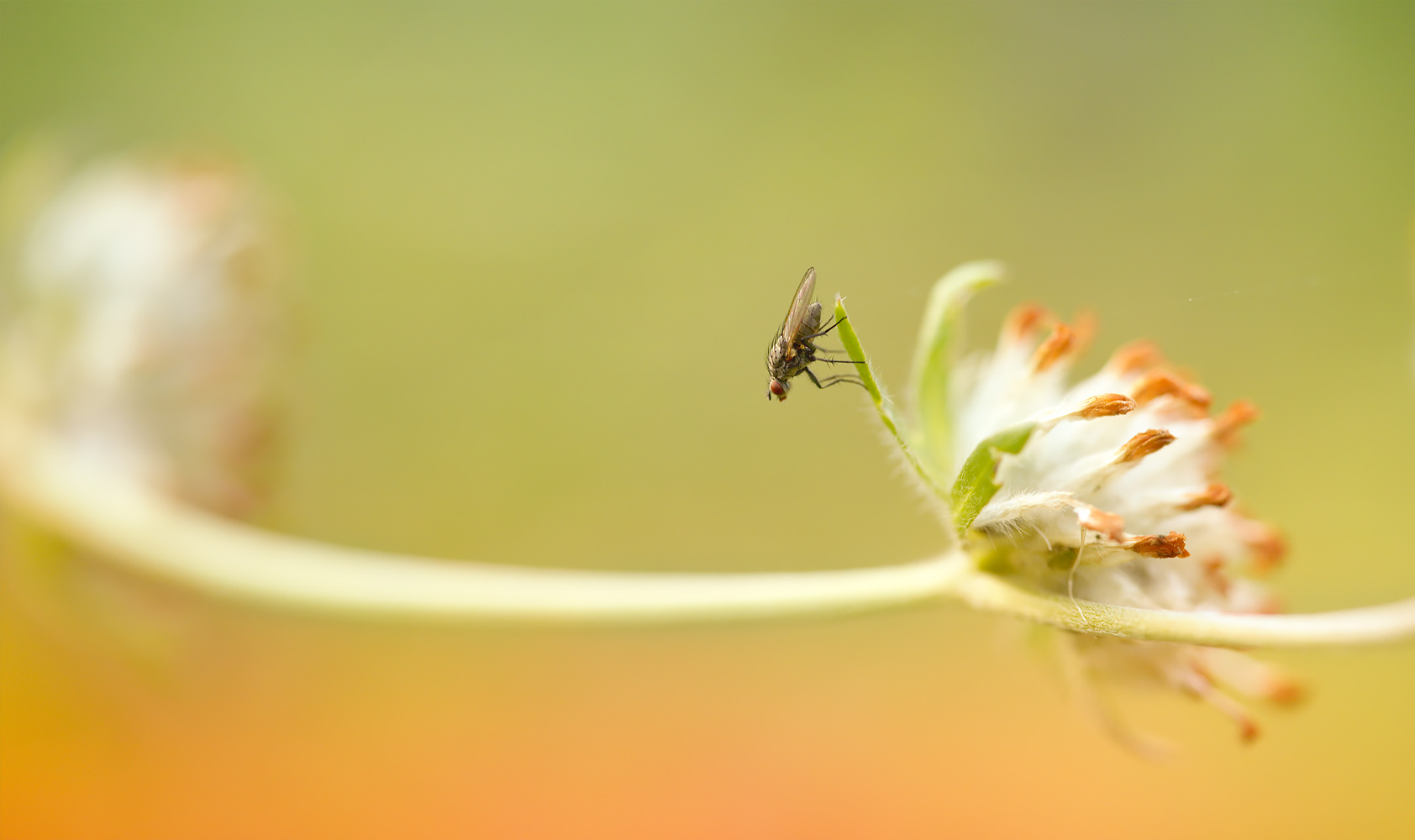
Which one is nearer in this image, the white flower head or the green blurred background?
the white flower head

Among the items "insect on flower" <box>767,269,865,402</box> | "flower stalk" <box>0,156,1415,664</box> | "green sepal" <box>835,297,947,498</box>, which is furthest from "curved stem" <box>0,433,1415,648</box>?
"insect on flower" <box>767,269,865,402</box>

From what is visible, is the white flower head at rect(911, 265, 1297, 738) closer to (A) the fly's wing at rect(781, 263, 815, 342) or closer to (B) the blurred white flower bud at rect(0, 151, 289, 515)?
(A) the fly's wing at rect(781, 263, 815, 342)

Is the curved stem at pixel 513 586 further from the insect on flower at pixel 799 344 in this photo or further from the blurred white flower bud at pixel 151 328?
the insect on flower at pixel 799 344

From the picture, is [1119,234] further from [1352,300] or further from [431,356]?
[431,356]

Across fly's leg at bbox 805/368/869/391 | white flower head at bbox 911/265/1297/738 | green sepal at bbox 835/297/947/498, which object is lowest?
white flower head at bbox 911/265/1297/738

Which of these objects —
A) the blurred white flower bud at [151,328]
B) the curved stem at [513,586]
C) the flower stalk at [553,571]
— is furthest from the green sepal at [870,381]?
the blurred white flower bud at [151,328]

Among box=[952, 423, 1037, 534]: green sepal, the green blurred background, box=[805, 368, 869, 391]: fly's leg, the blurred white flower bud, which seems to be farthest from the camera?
the green blurred background

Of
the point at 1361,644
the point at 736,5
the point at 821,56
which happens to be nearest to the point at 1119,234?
the point at 821,56

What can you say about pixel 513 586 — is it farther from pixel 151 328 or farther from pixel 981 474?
pixel 151 328
